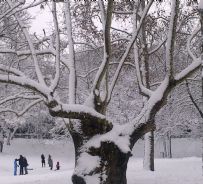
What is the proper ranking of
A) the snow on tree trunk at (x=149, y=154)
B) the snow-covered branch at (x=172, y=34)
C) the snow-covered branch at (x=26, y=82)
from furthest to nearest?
1. the snow on tree trunk at (x=149, y=154)
2. the snow-covered branch at (x=26, y=82)
3. the snow-covered branch at (x=172, y=34)

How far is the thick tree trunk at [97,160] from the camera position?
1039 centimetres

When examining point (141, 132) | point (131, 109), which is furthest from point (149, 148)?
point (131, 109)

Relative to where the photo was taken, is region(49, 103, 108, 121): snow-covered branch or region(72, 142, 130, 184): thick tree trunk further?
region(72, 142, 130, 184): thick tree trunk

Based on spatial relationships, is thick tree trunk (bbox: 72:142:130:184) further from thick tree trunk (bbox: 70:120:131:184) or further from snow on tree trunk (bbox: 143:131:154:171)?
snow on tree trunk (bbox: 143:131:154:171)

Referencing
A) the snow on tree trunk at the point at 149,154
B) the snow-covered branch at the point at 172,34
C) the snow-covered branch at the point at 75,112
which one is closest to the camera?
the snow-covered branch at the point at 172,34

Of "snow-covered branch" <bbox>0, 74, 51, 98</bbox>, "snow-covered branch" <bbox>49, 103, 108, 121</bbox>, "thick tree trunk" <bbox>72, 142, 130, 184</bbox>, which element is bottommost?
"thick tree trunk" <bbox>72, 142, 130, 184</bbox>

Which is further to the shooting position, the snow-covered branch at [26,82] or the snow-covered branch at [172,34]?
the snow-covered branch at [26,82]

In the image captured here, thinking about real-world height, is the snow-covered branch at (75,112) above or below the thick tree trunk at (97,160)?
above

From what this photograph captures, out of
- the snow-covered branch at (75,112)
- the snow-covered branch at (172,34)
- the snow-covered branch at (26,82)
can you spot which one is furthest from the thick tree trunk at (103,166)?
the snow-covered branch at (172,34)

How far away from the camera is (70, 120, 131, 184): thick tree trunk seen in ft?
34.1

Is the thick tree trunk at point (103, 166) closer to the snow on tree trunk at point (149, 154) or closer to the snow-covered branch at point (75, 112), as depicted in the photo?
the snow-covered branch at point (75, 112)

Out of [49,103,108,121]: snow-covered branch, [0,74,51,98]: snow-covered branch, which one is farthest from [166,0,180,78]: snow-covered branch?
[0,74,51,98]: snow-covered branch

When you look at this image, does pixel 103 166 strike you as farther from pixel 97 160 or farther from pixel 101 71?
pixel 101 71

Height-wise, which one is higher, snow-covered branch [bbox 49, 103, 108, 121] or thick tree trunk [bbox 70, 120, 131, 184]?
snow-covered branch [bbox 49, 103, 108, 121]
